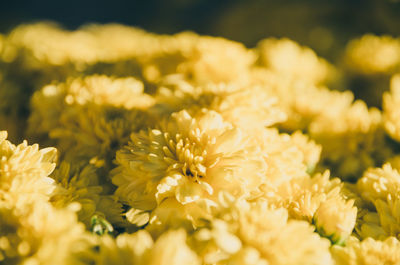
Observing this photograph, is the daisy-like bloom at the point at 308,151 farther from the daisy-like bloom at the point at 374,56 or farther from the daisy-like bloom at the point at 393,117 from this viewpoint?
the daisy-like bloom at the point at 374,56

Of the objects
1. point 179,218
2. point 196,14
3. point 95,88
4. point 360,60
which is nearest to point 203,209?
point 179,218

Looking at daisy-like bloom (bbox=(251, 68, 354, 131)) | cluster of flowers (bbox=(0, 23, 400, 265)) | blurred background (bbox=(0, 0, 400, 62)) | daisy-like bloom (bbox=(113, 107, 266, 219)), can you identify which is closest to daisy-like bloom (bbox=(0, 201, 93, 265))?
cluster of flowers (bbox=(0, 23, 400, 265))

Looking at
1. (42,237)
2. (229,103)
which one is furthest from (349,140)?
(42,237)

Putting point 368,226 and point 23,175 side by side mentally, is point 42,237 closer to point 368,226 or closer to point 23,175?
point 23,175

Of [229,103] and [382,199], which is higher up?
[229,103]

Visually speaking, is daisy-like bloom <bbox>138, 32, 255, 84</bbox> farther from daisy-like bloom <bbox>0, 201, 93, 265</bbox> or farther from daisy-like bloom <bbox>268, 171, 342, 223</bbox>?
daisy-like bloom <bbox>0, 201, 93, 265</bbox>

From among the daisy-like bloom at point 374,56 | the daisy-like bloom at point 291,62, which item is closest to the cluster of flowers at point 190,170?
the daisy-like bloom at point 291,62
